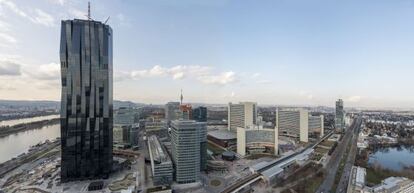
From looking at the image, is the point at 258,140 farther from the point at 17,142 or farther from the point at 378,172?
the point at 17,142

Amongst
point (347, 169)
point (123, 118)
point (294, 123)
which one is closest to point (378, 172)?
point (347, 169)

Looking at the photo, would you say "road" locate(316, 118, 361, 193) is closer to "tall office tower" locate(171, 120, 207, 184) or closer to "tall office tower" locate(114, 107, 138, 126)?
"tall office tower" locate(171, 120, 207, 184)

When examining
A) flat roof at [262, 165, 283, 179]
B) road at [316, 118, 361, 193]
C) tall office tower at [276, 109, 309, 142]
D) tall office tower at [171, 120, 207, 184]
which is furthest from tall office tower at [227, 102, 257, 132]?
tall office tower at [171, 120, 207, 184]

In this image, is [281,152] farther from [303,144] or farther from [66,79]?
[66,79]

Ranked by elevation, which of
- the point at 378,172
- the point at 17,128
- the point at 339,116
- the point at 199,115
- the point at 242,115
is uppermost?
the point at 242,115

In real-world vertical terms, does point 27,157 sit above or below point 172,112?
below

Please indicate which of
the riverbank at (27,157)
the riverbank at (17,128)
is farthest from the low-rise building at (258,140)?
the riverbank at (17,128)
